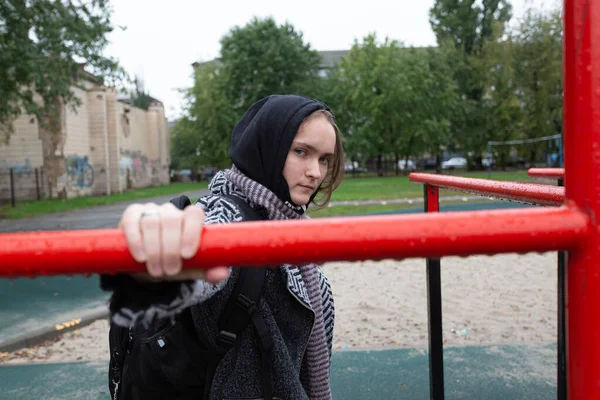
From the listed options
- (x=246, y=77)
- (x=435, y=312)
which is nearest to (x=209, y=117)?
(x=246, y=77)

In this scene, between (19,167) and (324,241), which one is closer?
(324,241)

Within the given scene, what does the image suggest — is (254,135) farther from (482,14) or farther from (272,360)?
(482,14)

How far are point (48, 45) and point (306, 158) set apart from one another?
1070 cm

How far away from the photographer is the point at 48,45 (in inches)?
414

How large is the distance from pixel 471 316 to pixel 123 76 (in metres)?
9.34

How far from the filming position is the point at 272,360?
3.81 ft

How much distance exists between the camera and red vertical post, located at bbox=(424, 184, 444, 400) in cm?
216

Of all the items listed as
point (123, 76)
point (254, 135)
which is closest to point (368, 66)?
point (123, 76)

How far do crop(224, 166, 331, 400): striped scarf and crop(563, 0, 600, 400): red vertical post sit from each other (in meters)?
0.75

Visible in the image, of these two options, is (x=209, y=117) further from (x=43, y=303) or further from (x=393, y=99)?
(x=43, y=303)

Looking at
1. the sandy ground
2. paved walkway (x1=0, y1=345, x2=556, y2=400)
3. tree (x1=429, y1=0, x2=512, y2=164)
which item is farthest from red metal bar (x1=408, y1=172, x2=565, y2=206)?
tree (x1=429, y1=0, x2=512, y2=164)

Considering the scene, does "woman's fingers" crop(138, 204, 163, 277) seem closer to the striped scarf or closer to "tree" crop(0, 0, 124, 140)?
the striped scarf

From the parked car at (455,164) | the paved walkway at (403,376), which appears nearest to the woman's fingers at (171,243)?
the paved walkway at (403,376)

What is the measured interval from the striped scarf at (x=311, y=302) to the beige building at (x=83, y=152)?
527 inches
